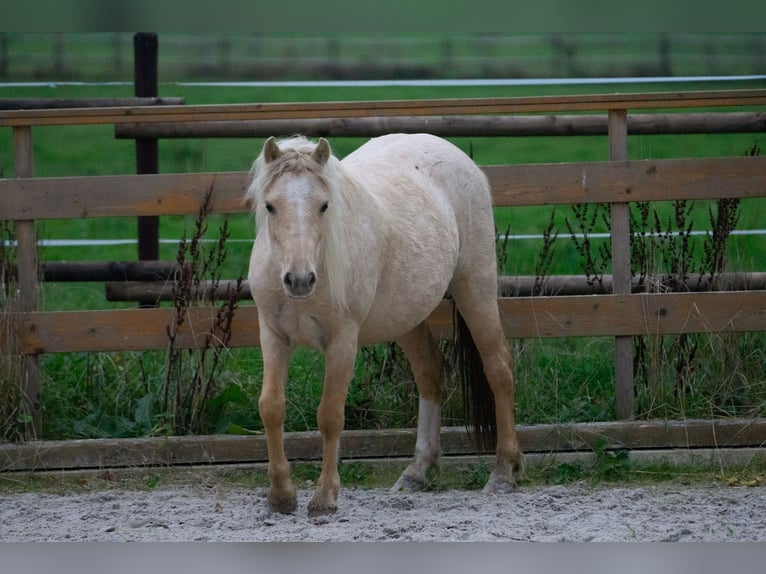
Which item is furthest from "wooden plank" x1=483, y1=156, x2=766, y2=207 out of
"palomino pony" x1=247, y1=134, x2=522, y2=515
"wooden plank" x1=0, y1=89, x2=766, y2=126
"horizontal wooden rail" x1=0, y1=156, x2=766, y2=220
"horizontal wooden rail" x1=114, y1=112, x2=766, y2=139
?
"horizontal wooden rail" x1=114, y1=112, x2=766, y2=139

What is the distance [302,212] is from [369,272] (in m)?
0.68

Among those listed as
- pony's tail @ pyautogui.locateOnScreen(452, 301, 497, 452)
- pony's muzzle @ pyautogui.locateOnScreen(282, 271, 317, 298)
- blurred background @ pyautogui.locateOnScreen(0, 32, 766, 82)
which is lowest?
pony's tail @ pyautogui.locateOnScreen(452, 301, 497, 452)

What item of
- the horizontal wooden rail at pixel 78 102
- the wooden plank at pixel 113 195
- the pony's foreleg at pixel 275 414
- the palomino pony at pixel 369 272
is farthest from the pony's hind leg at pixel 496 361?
the horizontal wooden rail at pixel 78 102

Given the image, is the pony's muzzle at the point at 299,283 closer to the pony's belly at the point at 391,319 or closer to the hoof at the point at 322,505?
the pony's belly at the point at 391,319

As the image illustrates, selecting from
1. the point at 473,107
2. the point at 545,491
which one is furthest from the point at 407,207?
the point at 545,491

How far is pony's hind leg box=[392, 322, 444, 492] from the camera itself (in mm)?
4527

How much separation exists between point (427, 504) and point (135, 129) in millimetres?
3052

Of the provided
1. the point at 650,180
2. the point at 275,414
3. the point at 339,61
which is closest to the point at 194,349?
the point at 275,414

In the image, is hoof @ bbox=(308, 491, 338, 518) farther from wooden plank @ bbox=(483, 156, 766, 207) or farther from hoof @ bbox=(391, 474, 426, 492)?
wooden plank @ bbox=(483, 156, 766, 207)

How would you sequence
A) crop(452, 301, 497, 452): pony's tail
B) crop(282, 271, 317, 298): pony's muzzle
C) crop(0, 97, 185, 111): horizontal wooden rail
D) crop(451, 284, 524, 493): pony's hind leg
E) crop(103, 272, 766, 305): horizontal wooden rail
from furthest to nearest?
crop(0, 97, 185, 111): horizontal wooden rail, crop(103, 272, 766, 305): horizontal wooden rail, crop(452, 301, 497, 452): pony's tail, crop(451, 284, 524, 493): pony's hind leg, crop(282, 271, 317, 298): pony's muzzle

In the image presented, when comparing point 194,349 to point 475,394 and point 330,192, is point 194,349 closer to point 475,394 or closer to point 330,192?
point 475,394

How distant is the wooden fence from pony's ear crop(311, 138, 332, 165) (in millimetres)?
1139

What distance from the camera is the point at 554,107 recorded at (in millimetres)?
4613

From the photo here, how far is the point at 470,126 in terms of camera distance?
5535 millimetres
